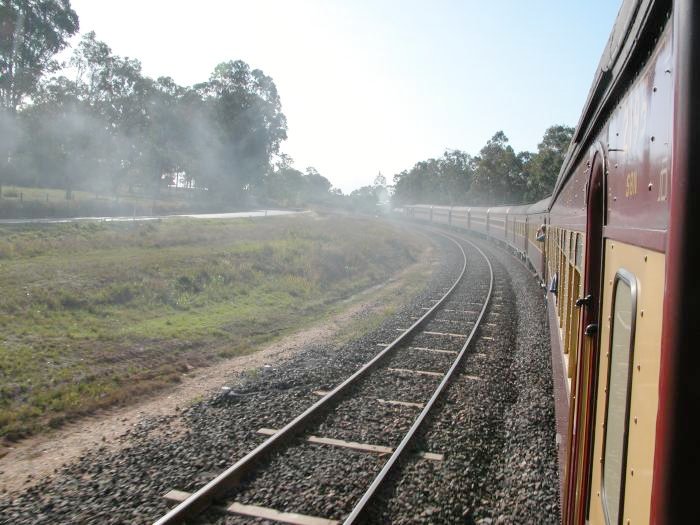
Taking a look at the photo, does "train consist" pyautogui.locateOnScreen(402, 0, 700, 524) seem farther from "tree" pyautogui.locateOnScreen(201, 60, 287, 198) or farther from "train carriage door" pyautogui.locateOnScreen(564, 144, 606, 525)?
"tree" pyautogui.locateOnScreen(201, 60, 287, 198)

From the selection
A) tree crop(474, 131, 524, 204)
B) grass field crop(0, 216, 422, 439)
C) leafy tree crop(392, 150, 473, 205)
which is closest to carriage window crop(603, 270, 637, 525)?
grass field crop(0, 216, 422, 439)

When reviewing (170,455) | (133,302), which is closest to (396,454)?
(170,455)

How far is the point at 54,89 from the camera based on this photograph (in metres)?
38.7

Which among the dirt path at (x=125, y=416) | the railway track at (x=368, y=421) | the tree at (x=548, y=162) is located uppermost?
the tree at (x=548, y=162)

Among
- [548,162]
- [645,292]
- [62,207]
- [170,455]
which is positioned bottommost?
[170,455]

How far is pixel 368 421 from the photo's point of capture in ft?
22.9

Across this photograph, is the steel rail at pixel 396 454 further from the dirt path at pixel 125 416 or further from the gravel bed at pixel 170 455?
the dirt path at pixel 125 416

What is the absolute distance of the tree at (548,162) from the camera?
158 feet

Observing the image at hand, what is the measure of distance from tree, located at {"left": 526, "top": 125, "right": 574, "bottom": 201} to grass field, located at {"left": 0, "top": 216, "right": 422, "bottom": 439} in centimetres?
2608

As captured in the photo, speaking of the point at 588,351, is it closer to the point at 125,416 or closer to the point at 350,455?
the point at 350,455

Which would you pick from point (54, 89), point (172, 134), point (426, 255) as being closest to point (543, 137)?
point (426, 255)

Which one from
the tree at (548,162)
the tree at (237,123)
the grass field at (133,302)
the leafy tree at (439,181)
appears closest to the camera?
the grass field at (133,302)

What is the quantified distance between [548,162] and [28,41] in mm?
40791

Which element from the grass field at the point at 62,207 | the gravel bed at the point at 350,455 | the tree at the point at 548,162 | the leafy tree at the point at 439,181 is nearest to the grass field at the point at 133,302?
the gravel bed at the point at 350,455
